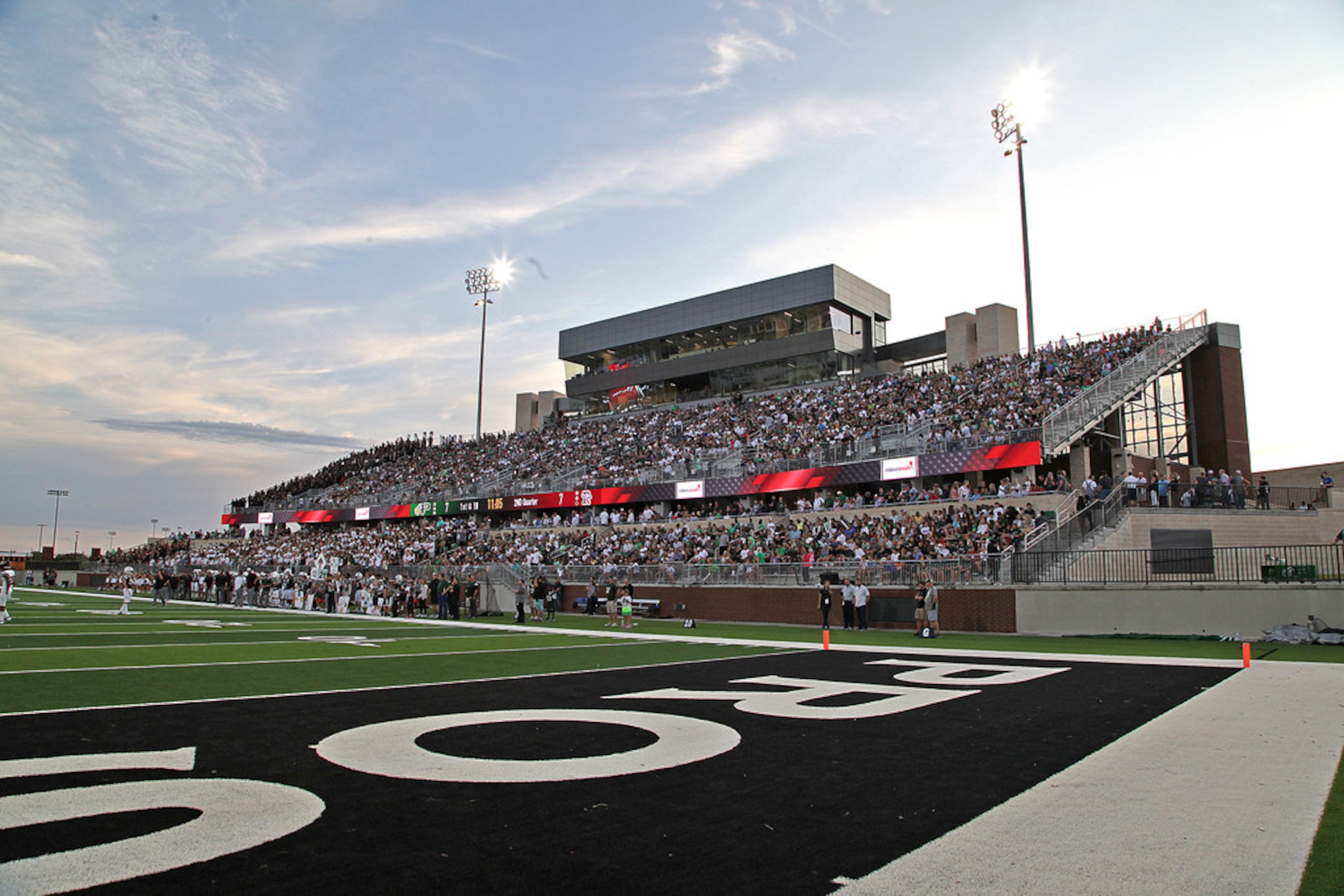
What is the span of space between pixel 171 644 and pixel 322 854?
15.8 metres

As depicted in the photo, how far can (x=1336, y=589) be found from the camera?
61.3ft

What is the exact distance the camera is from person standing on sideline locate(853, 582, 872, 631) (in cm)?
2525

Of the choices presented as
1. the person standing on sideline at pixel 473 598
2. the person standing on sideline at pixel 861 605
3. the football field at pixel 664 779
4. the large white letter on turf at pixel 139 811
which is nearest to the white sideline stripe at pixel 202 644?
the football field at pixel 664 779

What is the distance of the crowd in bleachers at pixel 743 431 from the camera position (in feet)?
112

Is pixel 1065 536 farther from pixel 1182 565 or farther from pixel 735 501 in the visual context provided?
pixel 735 501

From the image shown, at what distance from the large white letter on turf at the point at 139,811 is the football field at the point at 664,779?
0.03 metres

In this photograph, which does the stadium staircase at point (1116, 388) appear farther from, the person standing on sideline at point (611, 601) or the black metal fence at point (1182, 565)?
the person standing on sideline at point (611, 601)

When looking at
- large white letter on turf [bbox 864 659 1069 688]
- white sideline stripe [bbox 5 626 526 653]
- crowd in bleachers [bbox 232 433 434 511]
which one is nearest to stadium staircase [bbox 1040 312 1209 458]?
large white letter on turf [bbox 864 659 1069 688]

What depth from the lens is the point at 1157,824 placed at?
17.2 ft

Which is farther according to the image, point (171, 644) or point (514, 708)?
point (171, 644)

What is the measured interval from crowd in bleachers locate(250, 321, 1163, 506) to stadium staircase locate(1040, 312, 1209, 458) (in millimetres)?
774

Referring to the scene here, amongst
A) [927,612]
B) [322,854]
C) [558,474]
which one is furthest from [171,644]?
[558,474]

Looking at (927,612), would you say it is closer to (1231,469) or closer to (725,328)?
(1231,469)

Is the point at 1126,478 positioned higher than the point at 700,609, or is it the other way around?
the point at 1126,478
